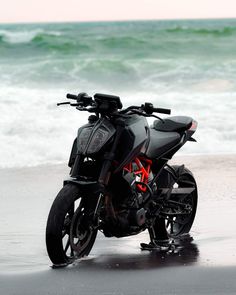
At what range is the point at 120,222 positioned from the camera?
21.8 feet

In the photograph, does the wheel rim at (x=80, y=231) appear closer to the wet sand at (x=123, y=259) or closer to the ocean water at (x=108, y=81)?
the wet sand at (x=123, y=259)

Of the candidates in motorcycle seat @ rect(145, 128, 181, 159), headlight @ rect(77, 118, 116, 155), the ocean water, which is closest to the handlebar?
headlight @ rect(77, 118, 116, 155)

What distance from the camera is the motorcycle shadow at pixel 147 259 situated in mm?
6387

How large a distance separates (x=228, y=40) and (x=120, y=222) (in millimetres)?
37348

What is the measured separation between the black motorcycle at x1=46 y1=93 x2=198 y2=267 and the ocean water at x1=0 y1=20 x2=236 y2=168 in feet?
16.3

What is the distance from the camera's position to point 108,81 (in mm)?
26094

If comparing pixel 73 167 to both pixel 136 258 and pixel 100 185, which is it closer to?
pixel 100 185

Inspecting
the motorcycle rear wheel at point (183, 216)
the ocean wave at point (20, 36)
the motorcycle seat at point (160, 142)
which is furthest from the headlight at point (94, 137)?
the ocean wave at point (20, 36)

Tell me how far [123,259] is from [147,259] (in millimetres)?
174

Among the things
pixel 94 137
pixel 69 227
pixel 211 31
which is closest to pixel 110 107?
pixel 94 137

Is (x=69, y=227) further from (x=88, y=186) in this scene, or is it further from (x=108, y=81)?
(x=108, y=81)

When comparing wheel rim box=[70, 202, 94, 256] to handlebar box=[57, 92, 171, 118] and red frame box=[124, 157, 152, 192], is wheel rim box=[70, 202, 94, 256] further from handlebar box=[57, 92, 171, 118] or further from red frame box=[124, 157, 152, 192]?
handlebar box=[57, 92, 171, 118]

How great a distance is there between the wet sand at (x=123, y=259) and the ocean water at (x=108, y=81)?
128 inches

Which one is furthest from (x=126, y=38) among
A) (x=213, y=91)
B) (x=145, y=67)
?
(x=213, y=91)
